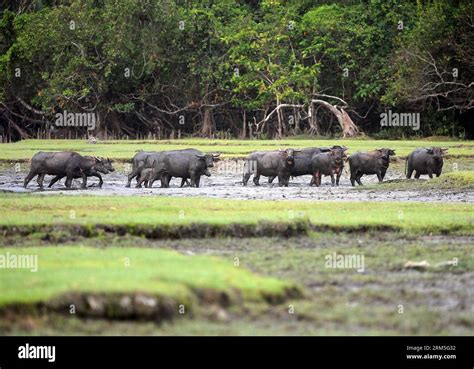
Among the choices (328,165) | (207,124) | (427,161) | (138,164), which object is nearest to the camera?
(427,161)

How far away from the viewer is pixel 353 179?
114 ft

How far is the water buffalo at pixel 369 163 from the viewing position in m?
34.8

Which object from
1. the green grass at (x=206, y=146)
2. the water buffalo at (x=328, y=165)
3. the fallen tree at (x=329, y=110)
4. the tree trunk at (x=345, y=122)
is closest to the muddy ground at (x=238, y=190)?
the water buffalo at (x=328, y=165)

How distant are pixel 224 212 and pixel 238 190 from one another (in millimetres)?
9325

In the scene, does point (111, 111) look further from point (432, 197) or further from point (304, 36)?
point (432, 197)

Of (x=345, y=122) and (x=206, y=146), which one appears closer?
(x=206, y=146)

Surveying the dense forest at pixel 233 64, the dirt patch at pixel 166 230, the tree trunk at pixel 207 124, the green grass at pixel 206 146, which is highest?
the dense forest at pixel 233 64

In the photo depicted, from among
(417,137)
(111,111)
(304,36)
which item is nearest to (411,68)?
(417,137)

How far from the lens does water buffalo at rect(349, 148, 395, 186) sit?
114 feet

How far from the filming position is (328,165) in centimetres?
3497

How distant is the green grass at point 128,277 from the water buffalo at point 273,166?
17.8 metres

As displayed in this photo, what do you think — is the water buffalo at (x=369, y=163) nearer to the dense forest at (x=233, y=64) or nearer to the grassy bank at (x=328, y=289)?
the grassy bank at (x=328, y=289)
